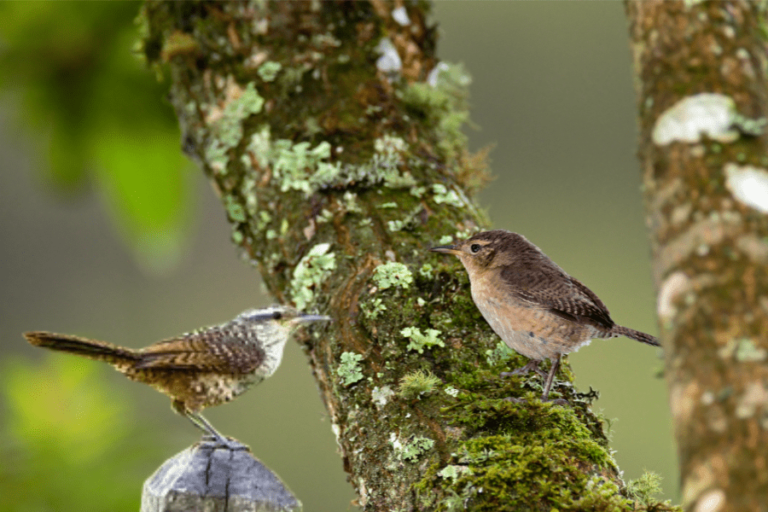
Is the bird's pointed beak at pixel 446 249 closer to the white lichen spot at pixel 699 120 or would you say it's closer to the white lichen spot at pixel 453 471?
the white lichen spot at pixel 453 471

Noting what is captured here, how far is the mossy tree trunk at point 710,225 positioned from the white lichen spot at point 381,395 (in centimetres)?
142

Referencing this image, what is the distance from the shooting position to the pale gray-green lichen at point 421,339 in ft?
9.23

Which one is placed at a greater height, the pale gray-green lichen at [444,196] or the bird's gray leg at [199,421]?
the pale gray-green lichen at [444,196]

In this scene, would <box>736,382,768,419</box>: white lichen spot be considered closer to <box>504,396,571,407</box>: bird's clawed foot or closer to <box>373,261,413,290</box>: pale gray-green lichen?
<box>504,396,571,407</box>: bird's clawed foot

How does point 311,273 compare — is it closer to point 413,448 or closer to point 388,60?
point 413,448

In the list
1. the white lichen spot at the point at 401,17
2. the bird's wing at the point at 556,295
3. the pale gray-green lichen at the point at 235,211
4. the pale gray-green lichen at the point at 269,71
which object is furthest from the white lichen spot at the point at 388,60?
the bird's wing at the point at 556,295

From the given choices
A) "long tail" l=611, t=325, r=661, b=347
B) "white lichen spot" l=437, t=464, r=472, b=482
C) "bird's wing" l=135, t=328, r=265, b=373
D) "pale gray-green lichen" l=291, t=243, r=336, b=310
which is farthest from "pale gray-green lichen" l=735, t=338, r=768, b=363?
"pale gray-green lichen" l=291, t=243, r=336, b=310

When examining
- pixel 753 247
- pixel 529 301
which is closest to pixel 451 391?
pixel 529 301

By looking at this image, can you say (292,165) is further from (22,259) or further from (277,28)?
(22,259)

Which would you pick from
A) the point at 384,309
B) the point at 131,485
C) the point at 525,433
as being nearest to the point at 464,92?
the point at 384,309

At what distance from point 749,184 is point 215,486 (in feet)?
5.38

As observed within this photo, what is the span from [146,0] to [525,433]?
3.39 metres

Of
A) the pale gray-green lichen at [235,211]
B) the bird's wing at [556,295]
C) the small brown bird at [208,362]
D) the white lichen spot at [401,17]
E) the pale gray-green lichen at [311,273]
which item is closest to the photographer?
the small brown bird at [208,362]

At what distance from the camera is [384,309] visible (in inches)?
117
